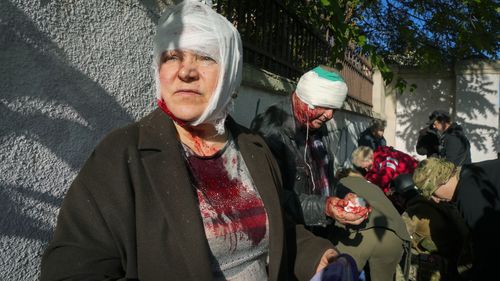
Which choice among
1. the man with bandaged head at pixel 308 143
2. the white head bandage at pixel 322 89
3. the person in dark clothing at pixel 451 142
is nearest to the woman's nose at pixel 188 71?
the man with bandaged head at pixel 308 143

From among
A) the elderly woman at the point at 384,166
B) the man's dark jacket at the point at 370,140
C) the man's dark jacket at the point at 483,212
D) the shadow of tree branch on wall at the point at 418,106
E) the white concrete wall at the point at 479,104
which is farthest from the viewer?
the shadow of tree branch on wall at the point at 418,106

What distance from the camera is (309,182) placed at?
247 centimetres

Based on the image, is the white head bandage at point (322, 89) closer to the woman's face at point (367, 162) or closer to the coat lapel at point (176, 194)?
the coat lapel at point (176, 194)

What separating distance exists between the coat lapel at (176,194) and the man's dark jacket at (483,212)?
1891 millimetres

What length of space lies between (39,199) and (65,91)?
424 mm

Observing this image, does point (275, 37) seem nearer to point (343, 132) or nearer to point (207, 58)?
point (207, 58)

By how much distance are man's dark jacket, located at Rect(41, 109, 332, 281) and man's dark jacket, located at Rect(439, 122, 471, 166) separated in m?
6.06

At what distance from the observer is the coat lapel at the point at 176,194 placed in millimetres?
1254

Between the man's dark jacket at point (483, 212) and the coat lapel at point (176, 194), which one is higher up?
the coat lapel at point (176, 194)

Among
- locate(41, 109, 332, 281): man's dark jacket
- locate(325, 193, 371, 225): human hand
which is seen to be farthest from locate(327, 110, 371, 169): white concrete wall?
locate(41, 109, 332, 281): man's dark jacket

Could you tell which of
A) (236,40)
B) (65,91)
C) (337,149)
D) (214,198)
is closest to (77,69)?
(65,91)

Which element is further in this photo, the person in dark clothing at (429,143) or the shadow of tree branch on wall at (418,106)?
the shadow of tree branch on wall at (418,106)

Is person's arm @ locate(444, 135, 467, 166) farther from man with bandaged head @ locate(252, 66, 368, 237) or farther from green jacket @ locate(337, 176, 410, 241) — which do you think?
man with bandaged head @ locate(252, 66, 368, 237)

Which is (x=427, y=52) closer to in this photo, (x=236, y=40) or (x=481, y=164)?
(x=481, y=164)
